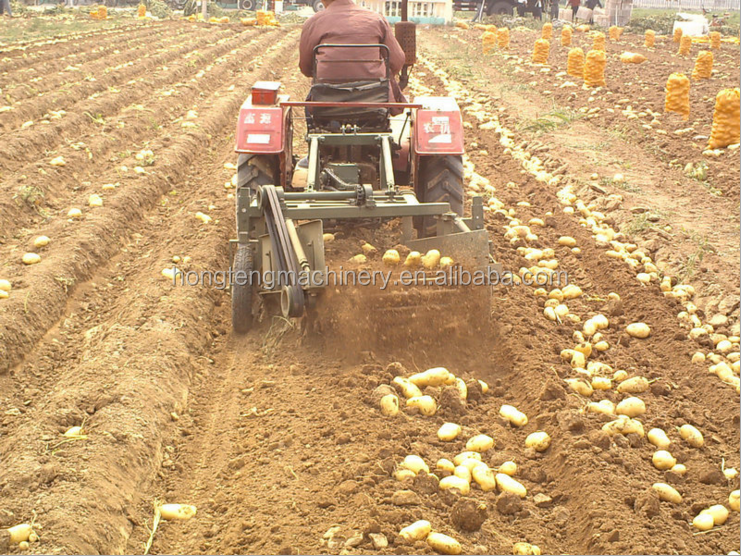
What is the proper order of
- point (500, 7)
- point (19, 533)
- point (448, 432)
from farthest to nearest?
point (500, 7), point (448, 432), point (19, 533)

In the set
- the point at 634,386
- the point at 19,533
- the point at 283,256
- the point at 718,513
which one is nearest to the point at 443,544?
the point at 718,513

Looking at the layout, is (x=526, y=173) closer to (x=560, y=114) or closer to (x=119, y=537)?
(x=560, y=114)

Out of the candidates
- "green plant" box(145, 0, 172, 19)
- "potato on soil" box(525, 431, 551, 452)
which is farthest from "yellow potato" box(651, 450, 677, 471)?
"green plant" box(145, 0, 172, 19)

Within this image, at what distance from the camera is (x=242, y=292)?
5312 millimetres

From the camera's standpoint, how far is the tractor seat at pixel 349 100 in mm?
6238

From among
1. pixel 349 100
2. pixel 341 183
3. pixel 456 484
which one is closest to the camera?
pixel 456 484

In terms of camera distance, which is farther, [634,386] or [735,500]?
[634,386]

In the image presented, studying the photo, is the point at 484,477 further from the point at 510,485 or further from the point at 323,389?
the point at 323,389

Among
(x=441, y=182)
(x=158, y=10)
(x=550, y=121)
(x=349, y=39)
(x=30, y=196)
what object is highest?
(x=349, y=39)

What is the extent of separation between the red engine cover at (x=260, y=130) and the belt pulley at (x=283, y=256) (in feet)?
3.38

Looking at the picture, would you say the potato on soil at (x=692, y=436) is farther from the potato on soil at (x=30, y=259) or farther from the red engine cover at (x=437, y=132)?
the potato on soil at (x=30, y=259)

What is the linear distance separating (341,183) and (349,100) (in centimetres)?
85

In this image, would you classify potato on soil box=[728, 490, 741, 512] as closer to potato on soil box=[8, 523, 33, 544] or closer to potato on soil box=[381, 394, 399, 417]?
potato on soil box=[381, 394, 399, 417]

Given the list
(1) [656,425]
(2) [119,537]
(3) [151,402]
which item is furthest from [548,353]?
(2) [119,537]
